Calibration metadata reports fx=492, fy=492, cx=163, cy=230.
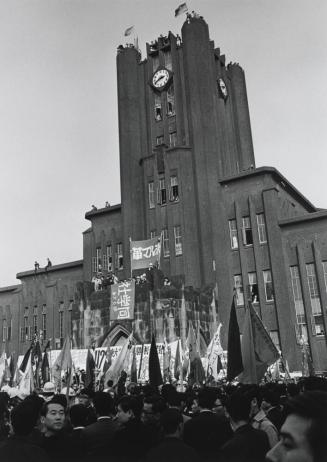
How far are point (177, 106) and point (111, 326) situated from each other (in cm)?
2154

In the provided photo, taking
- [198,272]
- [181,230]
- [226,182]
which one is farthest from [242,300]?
[226,182]

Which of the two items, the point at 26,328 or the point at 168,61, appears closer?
the point at 168,61

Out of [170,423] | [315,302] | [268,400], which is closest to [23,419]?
[170,423]

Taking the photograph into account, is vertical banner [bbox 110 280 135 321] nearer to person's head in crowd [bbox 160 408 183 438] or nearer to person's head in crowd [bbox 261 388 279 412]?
person's head in crowd [bbox 261 388 279 412]

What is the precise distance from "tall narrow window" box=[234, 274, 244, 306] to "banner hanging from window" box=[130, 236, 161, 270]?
6.97 meters

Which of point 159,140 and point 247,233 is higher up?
point 159,140

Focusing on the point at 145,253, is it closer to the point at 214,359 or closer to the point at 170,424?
the point at 214,359

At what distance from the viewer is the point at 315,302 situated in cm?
3641

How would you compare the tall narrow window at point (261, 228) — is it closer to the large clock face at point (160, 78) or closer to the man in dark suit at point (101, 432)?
the large clock face at point (160, 78)

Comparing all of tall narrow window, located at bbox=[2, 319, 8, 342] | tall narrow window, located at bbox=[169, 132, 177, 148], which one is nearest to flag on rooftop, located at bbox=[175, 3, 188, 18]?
tall narrow window, located at bbox=[169, 132, 177, 148]

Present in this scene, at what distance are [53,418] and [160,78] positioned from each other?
4477 cm

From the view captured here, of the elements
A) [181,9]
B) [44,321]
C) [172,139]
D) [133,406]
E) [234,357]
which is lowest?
[133,406]

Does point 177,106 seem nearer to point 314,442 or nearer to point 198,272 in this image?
point 198,272

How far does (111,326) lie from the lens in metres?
35.5
